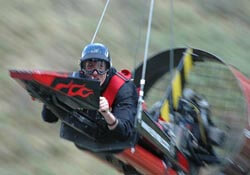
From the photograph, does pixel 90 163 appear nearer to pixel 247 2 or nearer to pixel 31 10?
pixel 31 10

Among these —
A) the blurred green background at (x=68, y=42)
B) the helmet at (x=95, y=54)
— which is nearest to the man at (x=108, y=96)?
the helmet at (x=95, y=54)

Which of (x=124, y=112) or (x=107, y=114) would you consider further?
(x=124, y=112)

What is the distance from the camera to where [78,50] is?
28.7 ft

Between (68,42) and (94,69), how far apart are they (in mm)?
3701

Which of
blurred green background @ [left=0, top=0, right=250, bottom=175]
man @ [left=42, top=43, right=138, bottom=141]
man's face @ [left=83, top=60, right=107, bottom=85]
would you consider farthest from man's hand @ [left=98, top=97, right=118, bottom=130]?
blurred green background @ [left=0, top=0, right=250, bottom=175]

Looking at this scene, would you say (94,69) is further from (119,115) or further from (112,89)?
(119,115)

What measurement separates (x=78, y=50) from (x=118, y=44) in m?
0.65

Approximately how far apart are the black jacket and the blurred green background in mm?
1116

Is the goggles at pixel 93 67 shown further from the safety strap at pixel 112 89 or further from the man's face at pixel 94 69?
the safety strap at pixel 112 89

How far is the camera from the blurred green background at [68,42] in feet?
24.3

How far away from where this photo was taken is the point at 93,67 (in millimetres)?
5160

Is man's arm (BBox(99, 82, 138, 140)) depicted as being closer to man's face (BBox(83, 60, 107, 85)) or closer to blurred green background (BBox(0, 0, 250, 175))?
man's face (BBox(83, 60, 107, 85))

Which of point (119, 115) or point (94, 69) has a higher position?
point (94, 69)

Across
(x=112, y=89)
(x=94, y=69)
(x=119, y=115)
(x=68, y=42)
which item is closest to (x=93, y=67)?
(x=94, y=69)
